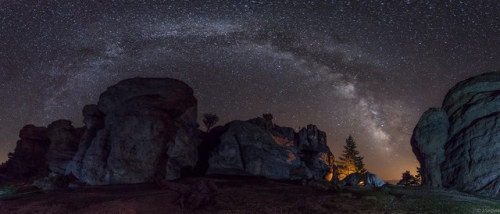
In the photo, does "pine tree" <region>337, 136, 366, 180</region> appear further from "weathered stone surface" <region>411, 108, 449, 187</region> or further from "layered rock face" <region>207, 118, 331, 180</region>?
"weathered stone surface" <region>411, 108, 449, 187</region>

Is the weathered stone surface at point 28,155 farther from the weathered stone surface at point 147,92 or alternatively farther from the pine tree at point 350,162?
the pine tree at point 350,162

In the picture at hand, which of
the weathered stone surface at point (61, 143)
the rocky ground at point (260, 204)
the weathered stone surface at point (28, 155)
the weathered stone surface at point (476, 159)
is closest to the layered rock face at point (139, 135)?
the weathered stone surface at point (61, 143)

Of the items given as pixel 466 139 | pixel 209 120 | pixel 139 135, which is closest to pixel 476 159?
pixel 466 139

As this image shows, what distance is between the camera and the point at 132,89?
44.5m

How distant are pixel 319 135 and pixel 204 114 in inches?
1123

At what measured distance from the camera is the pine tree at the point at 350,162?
224 feet

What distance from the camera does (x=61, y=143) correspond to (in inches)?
2238

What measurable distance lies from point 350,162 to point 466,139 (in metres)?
44.0

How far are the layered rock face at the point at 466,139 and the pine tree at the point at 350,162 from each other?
36.0 meters

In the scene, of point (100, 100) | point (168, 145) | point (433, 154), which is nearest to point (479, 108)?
point (433, 154)

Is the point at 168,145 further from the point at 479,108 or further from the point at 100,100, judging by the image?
the point at 479,108

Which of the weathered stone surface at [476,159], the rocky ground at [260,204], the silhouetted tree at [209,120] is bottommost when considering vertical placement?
the rocky ground at [260,204]

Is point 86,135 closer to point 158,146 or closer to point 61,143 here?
point 158,146

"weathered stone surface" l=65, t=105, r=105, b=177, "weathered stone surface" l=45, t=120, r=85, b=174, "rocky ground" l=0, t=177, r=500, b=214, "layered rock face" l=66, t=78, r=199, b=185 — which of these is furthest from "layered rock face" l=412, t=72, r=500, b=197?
"weathered stone surface" l=45, t=120, r=85, b=174
